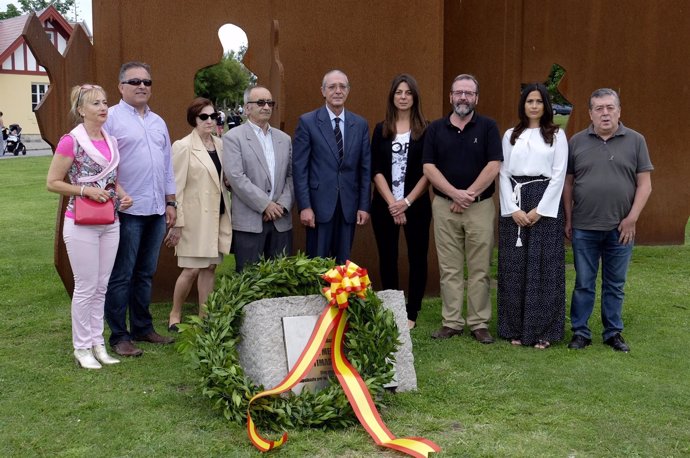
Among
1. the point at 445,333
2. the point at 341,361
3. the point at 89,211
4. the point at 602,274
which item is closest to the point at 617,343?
the point at 602,274

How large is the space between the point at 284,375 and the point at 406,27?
3.83m

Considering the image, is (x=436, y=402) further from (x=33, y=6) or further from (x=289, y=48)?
(x=33, y=6)

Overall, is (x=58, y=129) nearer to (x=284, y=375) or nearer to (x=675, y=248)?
(x=284, y=375)

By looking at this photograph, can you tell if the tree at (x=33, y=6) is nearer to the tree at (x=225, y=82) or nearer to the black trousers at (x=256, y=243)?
the tree at (x=225, y=82)

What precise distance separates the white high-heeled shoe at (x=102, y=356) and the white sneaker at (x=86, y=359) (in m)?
0.06

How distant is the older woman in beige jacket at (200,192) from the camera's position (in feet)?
19.3

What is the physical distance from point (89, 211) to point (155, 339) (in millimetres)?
1296

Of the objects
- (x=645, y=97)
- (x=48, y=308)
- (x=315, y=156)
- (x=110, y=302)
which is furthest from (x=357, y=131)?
(x=645, y=97)

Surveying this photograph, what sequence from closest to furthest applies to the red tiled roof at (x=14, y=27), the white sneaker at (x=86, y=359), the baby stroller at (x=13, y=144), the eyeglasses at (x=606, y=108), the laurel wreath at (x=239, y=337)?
the laurel wreath at (x=239, y=337)
the white sneaker at (x=86, y=359)
the eyeglasses at (x=606, y=108)
the baby stroller at (x=13, y=144)
the red tiled roof at (x=14, y=27)

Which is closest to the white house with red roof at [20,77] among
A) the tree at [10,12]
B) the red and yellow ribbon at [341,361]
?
the tree at [10,12]

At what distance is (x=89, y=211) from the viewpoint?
15.8 feet

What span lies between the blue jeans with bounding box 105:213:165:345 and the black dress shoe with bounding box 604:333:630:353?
3.26 meters

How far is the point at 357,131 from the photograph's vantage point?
582 cm

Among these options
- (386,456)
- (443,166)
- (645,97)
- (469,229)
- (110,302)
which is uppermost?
(645,97)
